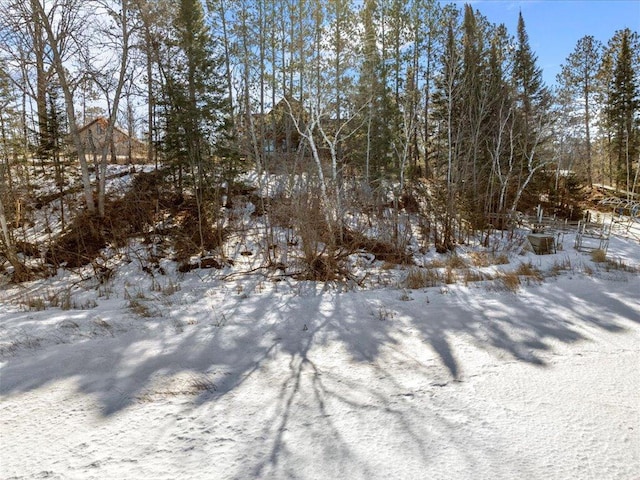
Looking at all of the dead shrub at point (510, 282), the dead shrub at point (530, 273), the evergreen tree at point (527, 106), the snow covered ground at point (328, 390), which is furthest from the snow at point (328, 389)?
the evergreen tree at point (527, 106)

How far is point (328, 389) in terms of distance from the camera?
325 cm

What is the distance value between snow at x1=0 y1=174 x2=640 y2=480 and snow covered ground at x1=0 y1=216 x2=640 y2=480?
17 mm

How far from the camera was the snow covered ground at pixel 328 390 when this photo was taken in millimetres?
2318

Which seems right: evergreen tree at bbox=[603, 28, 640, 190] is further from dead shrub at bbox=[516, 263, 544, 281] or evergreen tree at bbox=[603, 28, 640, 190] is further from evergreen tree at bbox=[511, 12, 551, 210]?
dead shrub at bbox=[516, 263, 544, 281]

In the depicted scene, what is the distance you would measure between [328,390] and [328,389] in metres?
0.02

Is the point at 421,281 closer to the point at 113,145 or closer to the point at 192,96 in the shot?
the point at 192,96

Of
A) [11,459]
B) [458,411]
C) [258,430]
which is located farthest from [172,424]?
[458,411]

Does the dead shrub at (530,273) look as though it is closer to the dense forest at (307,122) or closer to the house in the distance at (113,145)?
the dense forest at (307,122)

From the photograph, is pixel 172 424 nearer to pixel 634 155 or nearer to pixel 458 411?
pixel 458 411

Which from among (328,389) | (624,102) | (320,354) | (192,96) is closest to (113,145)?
(192,96)

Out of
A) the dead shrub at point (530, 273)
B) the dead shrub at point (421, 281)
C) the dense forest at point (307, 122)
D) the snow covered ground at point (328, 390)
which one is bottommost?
the snow covered ground at point (328, 390)

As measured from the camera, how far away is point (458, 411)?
2.86m

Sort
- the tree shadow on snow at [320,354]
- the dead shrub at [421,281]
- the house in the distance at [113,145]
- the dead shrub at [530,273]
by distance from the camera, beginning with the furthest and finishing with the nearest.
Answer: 1. the house in the distance at [113,145]
2. the dead shrub at [421,281]
3. the dead shrub at [530,273]
4. the tree shadow on snow at [320,354]

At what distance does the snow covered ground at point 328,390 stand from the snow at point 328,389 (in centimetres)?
2
